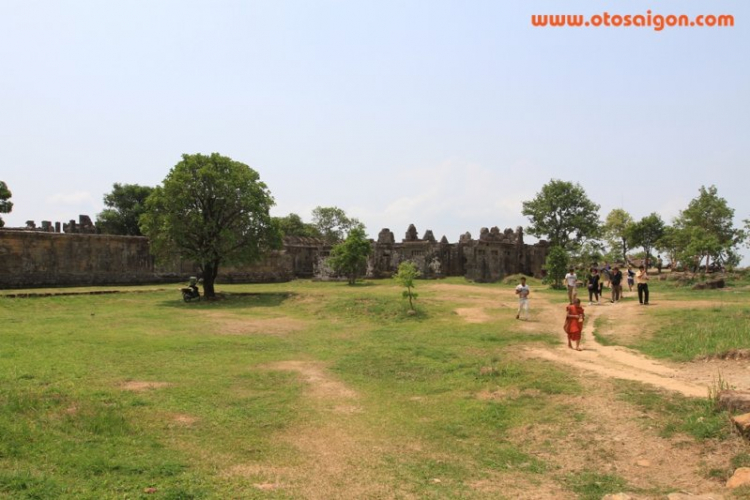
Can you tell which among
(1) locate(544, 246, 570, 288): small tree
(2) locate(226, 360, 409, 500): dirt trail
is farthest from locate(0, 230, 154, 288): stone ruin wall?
(2) locate(226, 360, 409, 500): dirt trail

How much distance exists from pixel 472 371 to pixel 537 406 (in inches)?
95.0

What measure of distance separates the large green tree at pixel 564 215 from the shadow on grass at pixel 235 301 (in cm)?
3626

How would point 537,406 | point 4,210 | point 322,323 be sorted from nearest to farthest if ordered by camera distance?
1. point 537,406
2. point 322,323
3. point 4,210

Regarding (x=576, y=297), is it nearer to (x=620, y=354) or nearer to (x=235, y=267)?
(x=620, y=354)

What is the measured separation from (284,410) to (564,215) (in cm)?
5132

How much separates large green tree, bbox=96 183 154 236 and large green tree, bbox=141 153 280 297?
2989 cm

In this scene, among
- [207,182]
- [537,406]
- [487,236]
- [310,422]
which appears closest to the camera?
[310,422]

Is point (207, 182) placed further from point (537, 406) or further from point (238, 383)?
point (537, 406)

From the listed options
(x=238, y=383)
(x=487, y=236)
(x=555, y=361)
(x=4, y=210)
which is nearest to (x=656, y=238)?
(x=487, y=236)

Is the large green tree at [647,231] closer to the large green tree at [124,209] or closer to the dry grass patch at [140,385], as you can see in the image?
the large green tree at [124,209]

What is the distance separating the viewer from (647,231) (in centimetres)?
5762

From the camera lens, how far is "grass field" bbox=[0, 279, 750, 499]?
5773mm

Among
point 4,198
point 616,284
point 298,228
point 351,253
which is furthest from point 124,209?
point 616,284

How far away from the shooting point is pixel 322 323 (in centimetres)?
1916
